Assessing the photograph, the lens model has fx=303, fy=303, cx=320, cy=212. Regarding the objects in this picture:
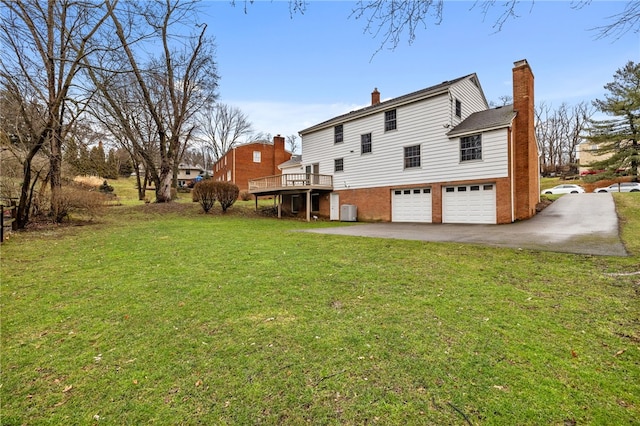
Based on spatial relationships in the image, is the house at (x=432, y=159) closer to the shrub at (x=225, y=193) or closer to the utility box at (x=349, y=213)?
the utility box at (x=349, y=213)

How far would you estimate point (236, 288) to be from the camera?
503cm

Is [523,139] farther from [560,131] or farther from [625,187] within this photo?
[560,131]

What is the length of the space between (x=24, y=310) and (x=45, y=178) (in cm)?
1108

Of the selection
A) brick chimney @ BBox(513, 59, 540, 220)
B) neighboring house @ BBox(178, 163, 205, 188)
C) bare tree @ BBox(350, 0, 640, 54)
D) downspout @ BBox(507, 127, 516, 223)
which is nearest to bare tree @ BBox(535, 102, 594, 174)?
brick chimney @ BBox(513, 59, 540, 220)

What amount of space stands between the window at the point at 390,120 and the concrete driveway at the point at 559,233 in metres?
8.87

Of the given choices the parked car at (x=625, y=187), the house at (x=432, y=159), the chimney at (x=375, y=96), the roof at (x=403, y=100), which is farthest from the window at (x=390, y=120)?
the parked car at (x=625, y=187)

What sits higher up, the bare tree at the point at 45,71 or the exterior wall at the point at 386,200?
the bare tree at the point at 45,71

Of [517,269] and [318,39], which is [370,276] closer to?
[517,269]

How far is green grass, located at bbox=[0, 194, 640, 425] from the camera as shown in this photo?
2.29 meters

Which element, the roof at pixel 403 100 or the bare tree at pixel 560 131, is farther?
the bare tree at pixel 560 131

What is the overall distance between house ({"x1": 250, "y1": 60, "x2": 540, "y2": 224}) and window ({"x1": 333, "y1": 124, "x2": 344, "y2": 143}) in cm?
7

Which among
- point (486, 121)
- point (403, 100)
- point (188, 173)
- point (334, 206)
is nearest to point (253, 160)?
point (334, 206)

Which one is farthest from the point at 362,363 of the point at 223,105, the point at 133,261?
the point at 223,105

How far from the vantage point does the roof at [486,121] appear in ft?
47.3
